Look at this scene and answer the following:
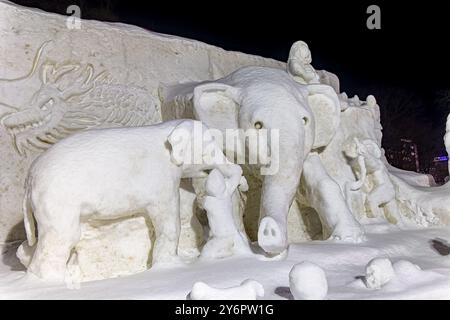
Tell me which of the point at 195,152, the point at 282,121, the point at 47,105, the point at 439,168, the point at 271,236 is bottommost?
the point at 271,236

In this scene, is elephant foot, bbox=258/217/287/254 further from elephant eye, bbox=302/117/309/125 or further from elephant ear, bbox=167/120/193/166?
elephant eye, bbox=302/117/309/125

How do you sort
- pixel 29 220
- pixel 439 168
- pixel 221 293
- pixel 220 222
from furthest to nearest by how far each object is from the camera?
pixel 439 168 < pixel 220 222 < pixel 29 220 < pixel 221 293

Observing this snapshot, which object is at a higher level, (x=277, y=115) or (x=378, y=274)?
(x=277, y=115)

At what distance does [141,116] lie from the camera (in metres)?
2.62

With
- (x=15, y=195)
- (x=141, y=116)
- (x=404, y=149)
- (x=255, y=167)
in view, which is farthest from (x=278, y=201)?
(x=404, y=149)

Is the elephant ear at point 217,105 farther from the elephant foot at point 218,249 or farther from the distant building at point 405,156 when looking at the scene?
the distant building at point 405,156

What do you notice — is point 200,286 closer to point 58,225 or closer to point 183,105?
point 58,225

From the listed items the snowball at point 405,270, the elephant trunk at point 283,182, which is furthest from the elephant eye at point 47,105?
the snowball at point 405,270

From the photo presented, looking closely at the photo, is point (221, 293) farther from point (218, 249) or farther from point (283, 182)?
point (283, 182)

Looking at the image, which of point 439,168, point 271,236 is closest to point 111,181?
point 271,236

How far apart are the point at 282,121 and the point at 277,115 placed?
33mm

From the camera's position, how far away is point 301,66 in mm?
2988

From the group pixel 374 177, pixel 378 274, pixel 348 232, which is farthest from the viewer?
pixel 374 177
